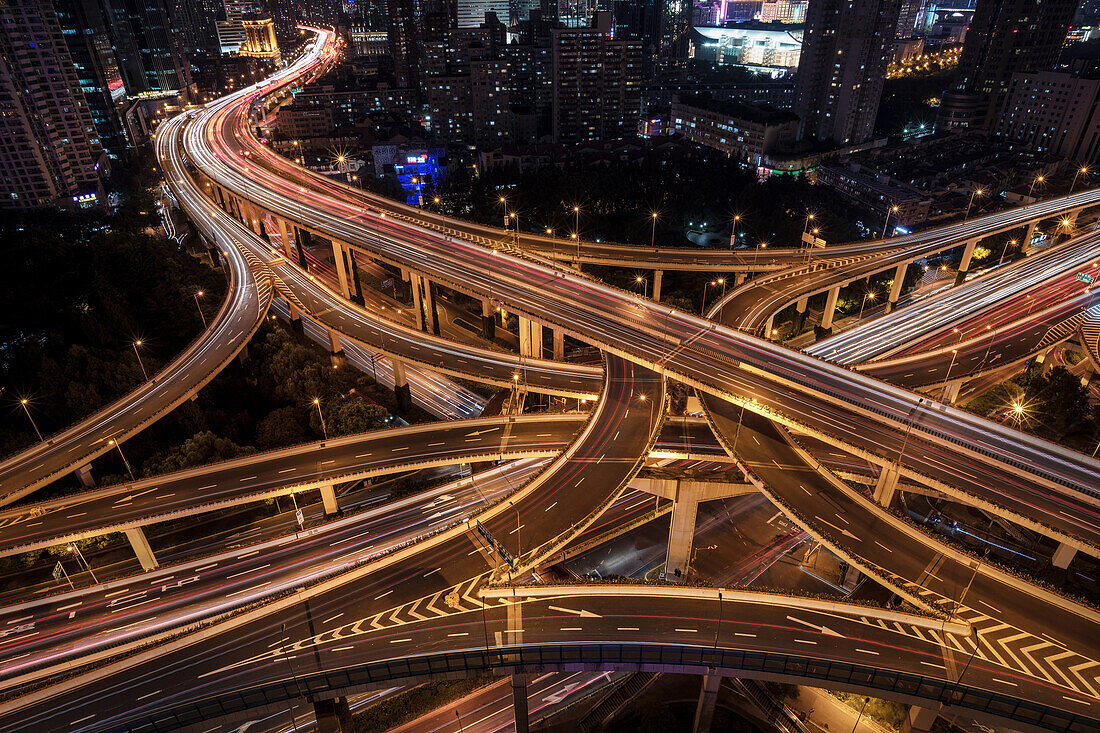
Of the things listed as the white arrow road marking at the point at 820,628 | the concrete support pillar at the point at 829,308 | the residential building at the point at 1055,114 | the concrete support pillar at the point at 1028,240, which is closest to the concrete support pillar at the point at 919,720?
the white arrow road marking at the point at 820,628

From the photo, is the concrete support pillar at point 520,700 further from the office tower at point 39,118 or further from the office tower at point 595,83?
the office tower at point 595,83

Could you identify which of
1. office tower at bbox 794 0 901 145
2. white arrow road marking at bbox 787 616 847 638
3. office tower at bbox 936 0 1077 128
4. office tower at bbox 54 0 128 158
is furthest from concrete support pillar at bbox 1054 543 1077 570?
office tower at bbox 54 0 128 158

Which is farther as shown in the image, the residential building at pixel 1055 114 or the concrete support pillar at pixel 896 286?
the residential building at pixel 1055 114

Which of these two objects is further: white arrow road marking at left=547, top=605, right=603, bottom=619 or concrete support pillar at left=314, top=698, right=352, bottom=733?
white arrow road marking at left=547, top=605, right=603, bottom=619

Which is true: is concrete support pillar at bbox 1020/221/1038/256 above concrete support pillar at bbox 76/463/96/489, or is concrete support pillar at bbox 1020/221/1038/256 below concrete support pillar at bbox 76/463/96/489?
above

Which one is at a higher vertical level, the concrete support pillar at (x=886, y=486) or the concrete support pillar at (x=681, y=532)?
the concrete support pillar at (x=886, y=486)

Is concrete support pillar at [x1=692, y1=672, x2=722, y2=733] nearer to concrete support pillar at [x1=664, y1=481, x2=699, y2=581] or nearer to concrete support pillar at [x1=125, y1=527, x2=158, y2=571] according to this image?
concrete support pillar at [x1=664, y1=481, x2=699, y2=581]

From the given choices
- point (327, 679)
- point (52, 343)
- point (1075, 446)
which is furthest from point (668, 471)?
point (52, 343)
